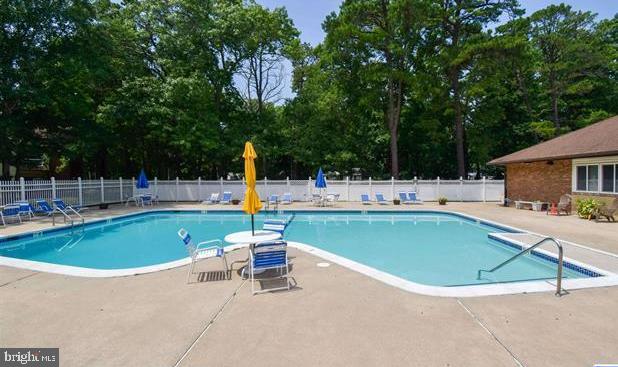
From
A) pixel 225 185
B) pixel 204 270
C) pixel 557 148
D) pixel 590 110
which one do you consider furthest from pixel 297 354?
pixel 590 110

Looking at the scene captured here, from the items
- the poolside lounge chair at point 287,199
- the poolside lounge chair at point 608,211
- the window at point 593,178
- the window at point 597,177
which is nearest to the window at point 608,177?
the window at point 597,177

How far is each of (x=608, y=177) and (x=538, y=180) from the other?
378cm

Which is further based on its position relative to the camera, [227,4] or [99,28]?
[227,4]

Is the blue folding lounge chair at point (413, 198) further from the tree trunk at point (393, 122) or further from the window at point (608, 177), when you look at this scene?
the window at point (608, 177)

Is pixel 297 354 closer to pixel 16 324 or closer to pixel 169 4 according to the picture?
pixel 16 324

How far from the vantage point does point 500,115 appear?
87.8ft

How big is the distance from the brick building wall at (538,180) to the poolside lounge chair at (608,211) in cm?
270

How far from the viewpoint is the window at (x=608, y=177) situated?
12.4m

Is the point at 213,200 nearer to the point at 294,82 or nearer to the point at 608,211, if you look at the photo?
the point at 294,82

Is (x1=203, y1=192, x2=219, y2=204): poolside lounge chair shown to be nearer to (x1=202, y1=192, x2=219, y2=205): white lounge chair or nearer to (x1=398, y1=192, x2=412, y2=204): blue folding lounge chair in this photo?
(x1=202, y1=192, x2=219, y2=205): white lounge chair

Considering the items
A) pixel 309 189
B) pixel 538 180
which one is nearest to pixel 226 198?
pixel 309 189

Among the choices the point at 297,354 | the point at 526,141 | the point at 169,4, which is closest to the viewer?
the point at 297,354

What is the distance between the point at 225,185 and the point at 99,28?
1278 cm

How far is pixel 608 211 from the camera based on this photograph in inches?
457
